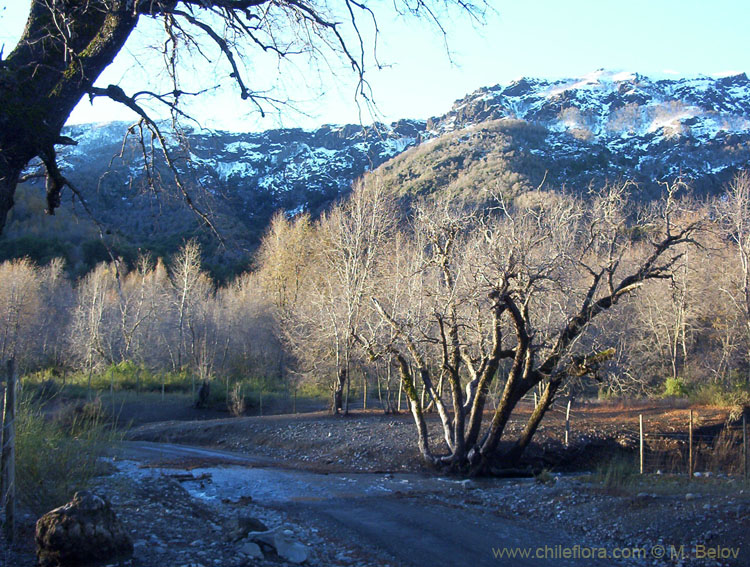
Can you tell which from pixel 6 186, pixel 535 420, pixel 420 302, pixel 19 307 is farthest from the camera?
pixel 19 307

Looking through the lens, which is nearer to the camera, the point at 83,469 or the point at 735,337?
the point at 83,469

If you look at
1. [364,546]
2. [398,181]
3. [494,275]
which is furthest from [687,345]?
[398,181]

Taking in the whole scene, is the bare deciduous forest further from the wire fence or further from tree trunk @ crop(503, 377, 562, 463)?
the wire fence

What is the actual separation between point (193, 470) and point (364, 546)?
8.53 meters

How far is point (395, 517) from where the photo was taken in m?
10.9

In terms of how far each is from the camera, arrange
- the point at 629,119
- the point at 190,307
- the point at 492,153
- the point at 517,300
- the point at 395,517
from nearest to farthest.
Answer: the point at 395,517, the point at 517,300, the point at 190,307, the point at 492,153, the point at 629,119

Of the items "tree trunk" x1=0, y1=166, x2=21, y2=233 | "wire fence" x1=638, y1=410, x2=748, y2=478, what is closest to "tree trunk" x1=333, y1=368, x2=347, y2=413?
"wire fence" x1=638, y1=410, x2=748, y2=478

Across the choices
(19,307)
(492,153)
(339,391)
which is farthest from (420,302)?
(492,153)

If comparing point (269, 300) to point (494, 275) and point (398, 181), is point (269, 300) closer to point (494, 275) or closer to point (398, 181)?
point (398, 181)

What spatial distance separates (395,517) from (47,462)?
579 cm

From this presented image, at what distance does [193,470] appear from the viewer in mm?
15969

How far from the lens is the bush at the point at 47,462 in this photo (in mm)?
7414

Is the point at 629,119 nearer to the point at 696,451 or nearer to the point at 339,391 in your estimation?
the point at 339,391

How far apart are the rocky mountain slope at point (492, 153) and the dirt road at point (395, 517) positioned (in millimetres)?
5165
